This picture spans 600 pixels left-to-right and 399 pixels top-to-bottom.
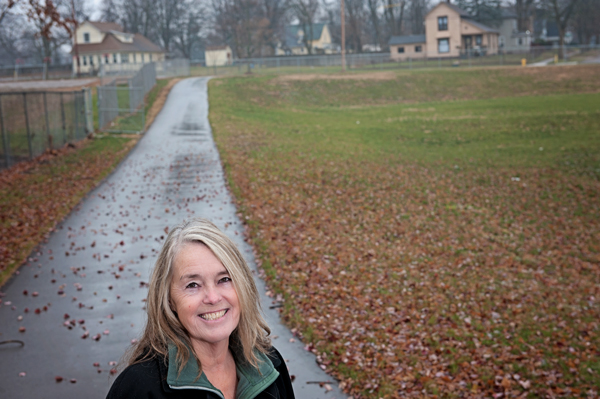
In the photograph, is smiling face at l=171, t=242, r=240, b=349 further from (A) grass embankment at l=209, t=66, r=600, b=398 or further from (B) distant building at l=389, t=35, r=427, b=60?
A: (B) distant building at l=389, t=35, r=427, b=60

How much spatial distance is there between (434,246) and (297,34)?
4188 inches

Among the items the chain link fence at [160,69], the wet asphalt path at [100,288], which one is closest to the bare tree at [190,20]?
the chain link fence at [160,69]

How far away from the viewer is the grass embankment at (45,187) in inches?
440

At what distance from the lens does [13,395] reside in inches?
235

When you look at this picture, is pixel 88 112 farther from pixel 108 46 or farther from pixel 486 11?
pixel 486 11

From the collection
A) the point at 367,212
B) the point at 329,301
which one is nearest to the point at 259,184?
the point at 367,212

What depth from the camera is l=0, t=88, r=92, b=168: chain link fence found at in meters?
19.2

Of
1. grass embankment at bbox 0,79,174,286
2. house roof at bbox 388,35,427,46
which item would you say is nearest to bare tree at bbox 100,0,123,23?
house roof at bbox 388,35,427,46

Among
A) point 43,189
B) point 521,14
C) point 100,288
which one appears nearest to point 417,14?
point 521,14

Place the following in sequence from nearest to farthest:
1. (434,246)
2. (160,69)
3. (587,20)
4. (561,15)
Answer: (434,246)
(160,69)
(561,15)
(587,20)

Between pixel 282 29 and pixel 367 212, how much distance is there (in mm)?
85887

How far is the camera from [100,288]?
9.11 meters

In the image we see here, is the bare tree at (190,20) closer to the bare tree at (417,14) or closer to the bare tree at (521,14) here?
the bare tree at (417,14)

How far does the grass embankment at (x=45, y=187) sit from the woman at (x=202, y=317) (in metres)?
7.89
